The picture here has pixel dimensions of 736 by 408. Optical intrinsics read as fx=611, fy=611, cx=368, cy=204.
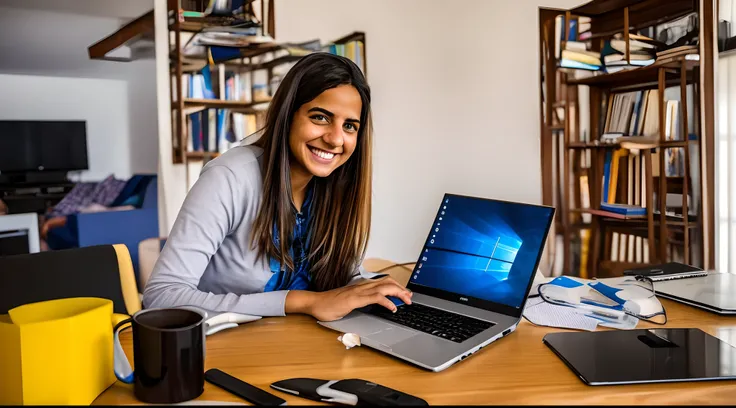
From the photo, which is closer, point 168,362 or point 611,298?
point 168,362

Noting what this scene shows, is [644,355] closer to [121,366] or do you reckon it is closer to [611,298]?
[611,298]

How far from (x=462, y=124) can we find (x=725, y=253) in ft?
6.15

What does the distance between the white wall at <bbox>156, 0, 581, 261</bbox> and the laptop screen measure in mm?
2891

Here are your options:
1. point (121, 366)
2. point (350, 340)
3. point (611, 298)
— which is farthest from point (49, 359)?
point (611, 298)

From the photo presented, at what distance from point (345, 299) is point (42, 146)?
8.44ft

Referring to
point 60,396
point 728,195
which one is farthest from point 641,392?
point 728,195

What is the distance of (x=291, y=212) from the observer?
1.36m

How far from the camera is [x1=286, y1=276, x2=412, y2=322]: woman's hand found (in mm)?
1109

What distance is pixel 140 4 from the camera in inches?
A: 130

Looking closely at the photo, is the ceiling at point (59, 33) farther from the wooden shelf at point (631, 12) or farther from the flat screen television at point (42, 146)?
the wooden shelf at point (631, 12)

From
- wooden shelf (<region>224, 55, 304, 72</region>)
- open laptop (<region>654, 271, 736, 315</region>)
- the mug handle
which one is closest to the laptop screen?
open laptop (<region>654, 271, 736, 315</region>)

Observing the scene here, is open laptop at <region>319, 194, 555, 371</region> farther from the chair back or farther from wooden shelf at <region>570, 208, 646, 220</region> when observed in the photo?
wooden shelf at <region>570, 208, 646, 220</region>

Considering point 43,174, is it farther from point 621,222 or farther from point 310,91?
point 621,222

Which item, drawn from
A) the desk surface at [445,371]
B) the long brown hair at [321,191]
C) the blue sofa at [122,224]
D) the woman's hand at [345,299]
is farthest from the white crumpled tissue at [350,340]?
the blue sofa at [122,224]
